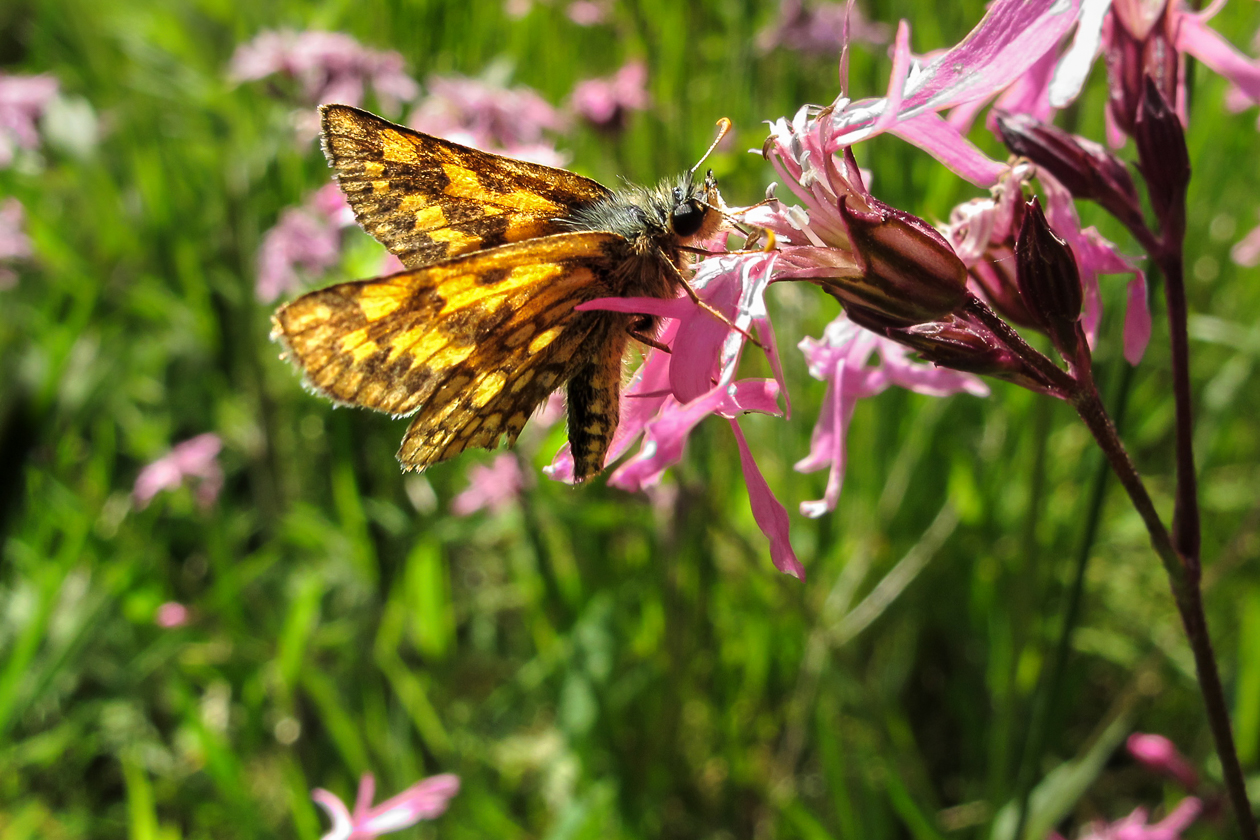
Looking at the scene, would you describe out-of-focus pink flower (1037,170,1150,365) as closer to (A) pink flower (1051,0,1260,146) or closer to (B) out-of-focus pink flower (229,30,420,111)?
(A) pink flower (1051,0,1260,146)

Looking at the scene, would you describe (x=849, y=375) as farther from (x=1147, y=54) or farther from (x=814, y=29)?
(x=814, y=29)

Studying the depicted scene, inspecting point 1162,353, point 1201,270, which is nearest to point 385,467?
point 1162,353

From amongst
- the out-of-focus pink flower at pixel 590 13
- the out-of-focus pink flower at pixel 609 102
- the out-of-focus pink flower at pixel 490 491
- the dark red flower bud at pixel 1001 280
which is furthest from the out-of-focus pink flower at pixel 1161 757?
the out-of-focus pink flower at pixel 590 13

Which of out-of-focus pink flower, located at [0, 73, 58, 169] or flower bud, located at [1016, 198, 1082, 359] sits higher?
out-of-focus pink flower, located at [0, 73, 58, 169]

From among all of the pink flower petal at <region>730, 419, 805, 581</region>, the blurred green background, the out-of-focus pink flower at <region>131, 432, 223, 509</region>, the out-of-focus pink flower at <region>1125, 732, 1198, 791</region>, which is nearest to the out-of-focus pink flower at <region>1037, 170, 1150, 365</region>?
the pink flower petal at <region>730, 419, 805, 581</region>

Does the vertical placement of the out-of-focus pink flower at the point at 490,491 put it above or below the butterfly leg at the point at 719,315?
below

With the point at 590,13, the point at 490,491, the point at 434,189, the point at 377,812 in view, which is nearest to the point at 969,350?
the point at 434,189

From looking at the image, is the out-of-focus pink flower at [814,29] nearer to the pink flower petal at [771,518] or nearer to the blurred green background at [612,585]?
the blurred green background at [612,585]
